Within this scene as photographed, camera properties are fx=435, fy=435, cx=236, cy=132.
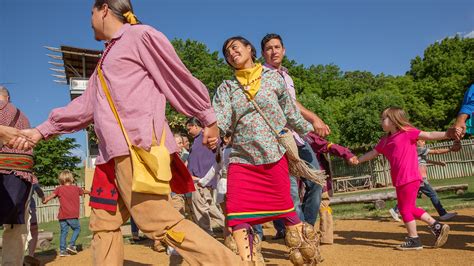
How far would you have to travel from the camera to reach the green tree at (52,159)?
42222mm

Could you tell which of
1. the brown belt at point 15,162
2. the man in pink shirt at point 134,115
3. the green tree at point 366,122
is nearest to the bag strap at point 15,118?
the brown belt at point 15,162

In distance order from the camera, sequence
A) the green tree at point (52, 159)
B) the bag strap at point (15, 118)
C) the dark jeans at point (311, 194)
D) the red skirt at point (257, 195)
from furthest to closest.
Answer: the green tree at point (52, 159)
the dark jeans at point (311, 194)
the bag strap at point (15, 118)
the red skirt at point (257, 195)

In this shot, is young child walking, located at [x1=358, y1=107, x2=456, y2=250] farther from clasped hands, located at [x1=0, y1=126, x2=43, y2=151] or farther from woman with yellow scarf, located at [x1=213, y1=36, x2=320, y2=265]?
clasped hands, located at [x1=0, y1=126, x2=43, y2=151]

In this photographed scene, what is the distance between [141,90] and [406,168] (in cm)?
385

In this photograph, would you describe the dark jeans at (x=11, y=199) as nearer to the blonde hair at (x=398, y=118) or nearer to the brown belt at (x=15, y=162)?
the brown belt at (x=15, y=162)

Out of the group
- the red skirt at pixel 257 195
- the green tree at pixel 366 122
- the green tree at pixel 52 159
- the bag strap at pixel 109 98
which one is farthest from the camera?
→ the green tree at pixel 52 159

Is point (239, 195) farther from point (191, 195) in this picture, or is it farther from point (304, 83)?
point (304, 83)

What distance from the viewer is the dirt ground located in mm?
4488

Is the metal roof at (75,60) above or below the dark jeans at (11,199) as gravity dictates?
above

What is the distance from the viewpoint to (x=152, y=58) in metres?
2.64

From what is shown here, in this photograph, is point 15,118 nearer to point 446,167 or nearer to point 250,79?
point 250,79

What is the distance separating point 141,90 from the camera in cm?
257

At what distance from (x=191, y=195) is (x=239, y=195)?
3.00 m

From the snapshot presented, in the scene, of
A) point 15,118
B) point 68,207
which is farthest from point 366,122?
point 15,118
